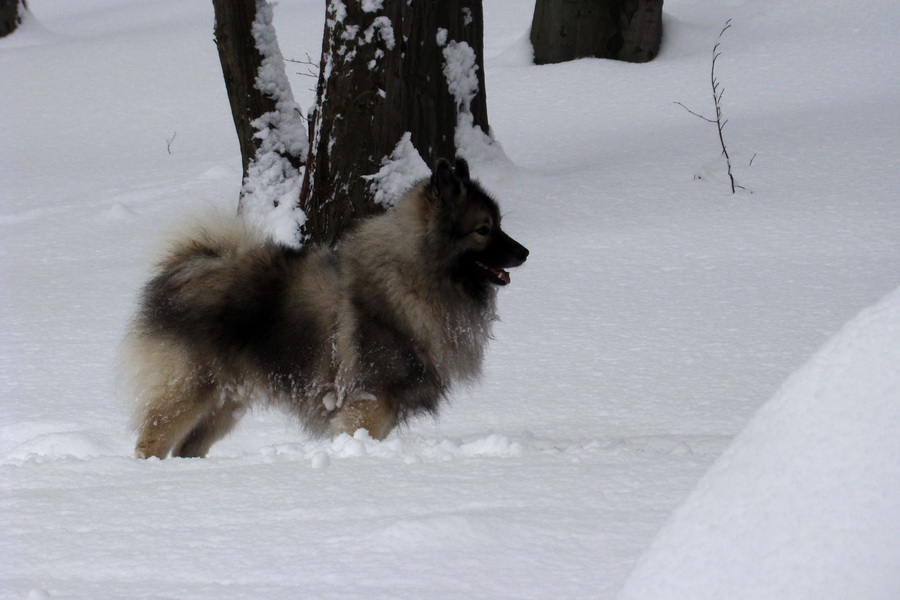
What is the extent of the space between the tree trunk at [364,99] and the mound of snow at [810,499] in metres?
5.44

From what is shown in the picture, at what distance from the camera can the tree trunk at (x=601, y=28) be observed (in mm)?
10789

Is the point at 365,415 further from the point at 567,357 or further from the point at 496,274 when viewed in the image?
the point at 567,357

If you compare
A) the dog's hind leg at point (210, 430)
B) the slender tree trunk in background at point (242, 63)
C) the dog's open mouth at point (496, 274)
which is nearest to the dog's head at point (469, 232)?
the dog's open mouth at point (496, 274)

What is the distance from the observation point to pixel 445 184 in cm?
413

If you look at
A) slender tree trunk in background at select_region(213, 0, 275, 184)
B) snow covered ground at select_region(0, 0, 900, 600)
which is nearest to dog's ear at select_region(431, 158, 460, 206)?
snow covered ground at select_region(0, 0, 900, 600)

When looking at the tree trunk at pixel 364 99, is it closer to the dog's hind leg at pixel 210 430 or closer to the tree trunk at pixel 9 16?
the dog's hind leg at pixel 210 430

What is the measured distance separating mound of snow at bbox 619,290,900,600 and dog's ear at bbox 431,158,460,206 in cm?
278

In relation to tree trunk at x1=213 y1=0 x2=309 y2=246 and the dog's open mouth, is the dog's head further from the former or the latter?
tree trunk at x1=213 y1=0 x2=309 y2=246

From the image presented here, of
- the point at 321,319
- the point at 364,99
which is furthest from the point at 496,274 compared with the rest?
the point at 364,99

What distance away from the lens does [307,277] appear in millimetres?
4180

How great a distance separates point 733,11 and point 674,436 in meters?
10.3

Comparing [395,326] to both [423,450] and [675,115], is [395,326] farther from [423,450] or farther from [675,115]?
[675,115]

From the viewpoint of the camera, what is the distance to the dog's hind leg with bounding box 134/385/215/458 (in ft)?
13.4

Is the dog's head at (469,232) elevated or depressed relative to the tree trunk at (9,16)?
elevated
